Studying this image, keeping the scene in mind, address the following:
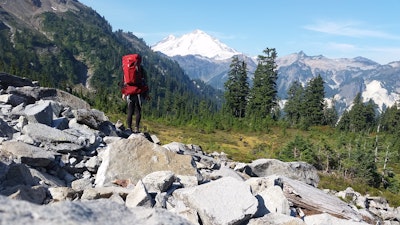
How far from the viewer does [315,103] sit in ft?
287

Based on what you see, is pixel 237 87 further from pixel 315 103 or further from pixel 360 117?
pixel 360 117

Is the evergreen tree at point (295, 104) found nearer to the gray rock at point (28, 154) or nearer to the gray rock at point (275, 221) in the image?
the gray rock at point (28, 154)

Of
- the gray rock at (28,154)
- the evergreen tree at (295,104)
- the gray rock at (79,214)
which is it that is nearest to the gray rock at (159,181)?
the gray rock at (28,154)

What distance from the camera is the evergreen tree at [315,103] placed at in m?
86.4

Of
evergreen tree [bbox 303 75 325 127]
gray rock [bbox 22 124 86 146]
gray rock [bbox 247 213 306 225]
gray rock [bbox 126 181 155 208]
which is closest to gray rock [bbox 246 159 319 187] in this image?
gray rock [bbox 22 124 86 146]

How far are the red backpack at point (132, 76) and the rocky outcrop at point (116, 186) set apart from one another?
1905 mm

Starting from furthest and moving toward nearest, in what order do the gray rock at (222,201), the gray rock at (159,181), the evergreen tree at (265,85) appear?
the evergreen tree at (265,85) → the gray rock at (159,181) → the gray rock at (222,201)

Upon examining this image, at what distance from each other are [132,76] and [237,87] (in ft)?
235

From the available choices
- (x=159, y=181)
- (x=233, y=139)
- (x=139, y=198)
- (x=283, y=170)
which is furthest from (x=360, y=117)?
(x=139, y=198)

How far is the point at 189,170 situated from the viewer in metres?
8.90

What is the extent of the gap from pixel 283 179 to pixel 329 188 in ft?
38.2

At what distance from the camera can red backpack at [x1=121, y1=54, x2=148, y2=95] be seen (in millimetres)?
11586

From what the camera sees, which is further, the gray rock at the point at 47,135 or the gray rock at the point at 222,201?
the gray rock at the point at 47,135

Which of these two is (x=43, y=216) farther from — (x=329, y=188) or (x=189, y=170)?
(x=329, y=188)
